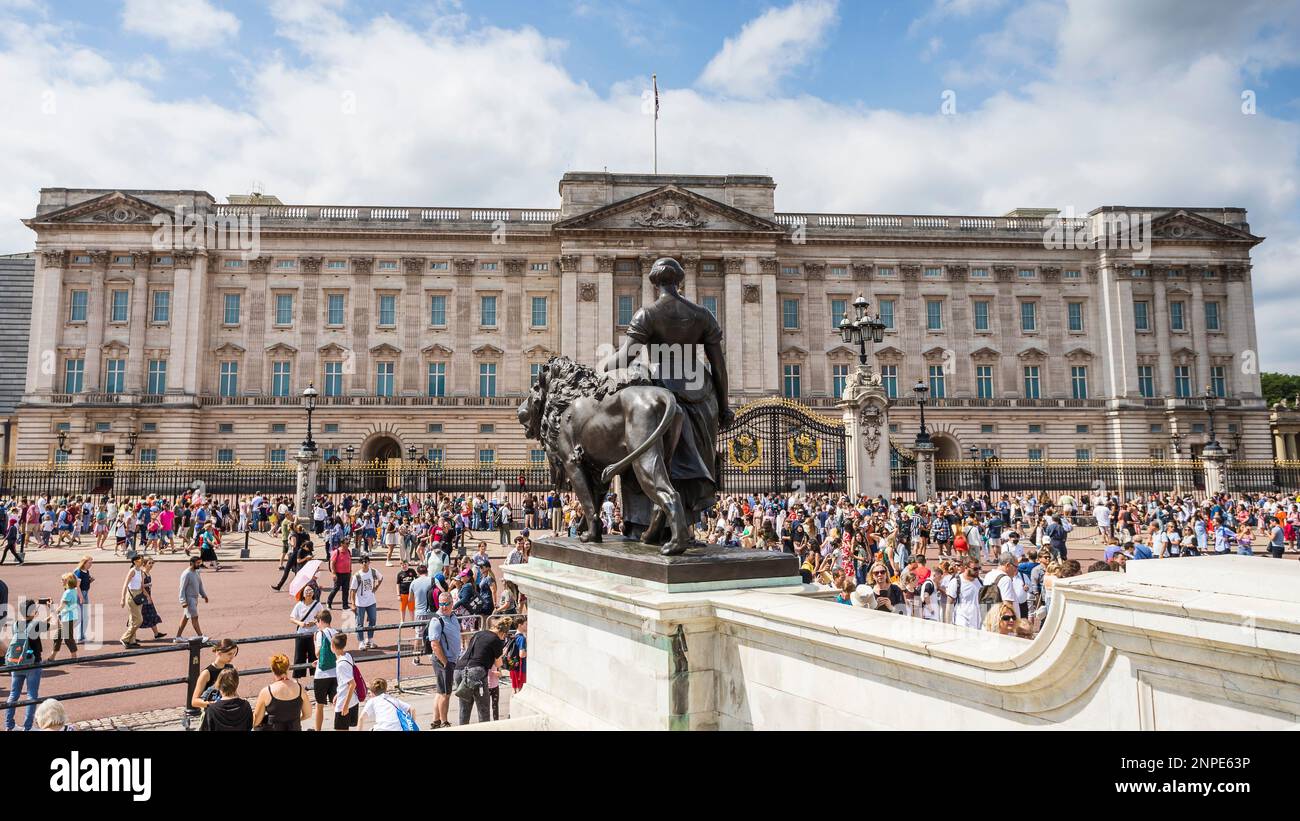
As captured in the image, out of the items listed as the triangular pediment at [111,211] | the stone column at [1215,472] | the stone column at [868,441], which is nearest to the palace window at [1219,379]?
the stone column at [1215,472]

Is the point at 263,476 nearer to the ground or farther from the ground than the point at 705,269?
nearer to the ground

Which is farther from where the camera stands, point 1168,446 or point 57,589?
point 1168,446

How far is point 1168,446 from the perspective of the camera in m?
49.2

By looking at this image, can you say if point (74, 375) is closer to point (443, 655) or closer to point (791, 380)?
point (791, 380)

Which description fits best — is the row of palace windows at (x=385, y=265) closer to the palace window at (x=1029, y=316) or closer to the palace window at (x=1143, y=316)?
the palace window at (x=1029, y=316)

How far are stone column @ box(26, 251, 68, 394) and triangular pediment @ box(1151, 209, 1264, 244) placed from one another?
2790 inches

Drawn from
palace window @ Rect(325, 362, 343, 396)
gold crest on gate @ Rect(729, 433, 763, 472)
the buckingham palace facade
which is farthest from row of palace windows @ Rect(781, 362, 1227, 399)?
palace window @ Rect(325, 362, 343, 396)

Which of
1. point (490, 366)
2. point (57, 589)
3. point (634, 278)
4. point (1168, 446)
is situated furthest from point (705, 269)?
point (57, 589)

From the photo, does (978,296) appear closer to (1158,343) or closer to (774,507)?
(1158,343)

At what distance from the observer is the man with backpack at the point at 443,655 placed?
Answer: 8281 mm
